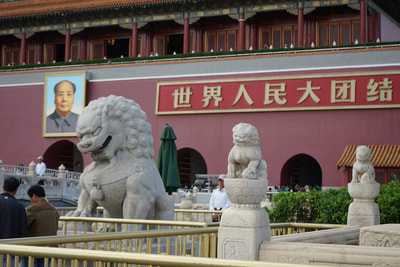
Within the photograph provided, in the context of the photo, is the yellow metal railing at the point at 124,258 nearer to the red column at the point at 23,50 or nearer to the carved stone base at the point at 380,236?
the carved stone base at the point at 380,236

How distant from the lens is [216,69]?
808 inches

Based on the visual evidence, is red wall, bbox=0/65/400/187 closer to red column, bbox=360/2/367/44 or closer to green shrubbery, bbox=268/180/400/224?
red column, bbox=360/2/367/44

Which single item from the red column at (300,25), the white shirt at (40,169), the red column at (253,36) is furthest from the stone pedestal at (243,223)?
the red column at (253,36)

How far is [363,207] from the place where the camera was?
7656 mm

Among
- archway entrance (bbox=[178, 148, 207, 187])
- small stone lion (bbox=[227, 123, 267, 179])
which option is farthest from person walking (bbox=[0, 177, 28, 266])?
archway entrance (bbox=[178, 148, 207, 187])

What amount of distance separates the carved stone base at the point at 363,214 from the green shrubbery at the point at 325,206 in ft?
5.75

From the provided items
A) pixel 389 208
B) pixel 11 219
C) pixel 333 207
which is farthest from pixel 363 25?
pixel 11 219

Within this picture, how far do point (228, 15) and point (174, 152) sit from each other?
39.5 ft

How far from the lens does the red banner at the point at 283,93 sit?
59.7 ft

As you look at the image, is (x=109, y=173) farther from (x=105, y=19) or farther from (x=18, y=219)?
(x=105, y=19)

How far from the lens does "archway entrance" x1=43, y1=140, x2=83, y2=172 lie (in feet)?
76.7

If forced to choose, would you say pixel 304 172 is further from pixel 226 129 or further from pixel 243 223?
pixel 243 223

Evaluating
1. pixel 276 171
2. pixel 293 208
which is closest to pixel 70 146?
pixel 276 171

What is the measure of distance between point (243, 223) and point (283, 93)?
600 inches
